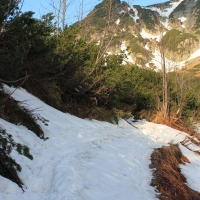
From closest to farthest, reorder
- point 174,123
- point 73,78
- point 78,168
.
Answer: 1. point 78,168
2. point 73,78
3. point 174,123

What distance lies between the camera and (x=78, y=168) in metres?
5.86

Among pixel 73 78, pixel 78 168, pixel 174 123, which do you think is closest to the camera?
pixel 78 168

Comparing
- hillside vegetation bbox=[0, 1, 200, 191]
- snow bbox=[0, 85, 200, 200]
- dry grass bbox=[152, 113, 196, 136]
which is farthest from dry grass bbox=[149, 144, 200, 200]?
dry grass bbox=[152, 113, 196, 136]

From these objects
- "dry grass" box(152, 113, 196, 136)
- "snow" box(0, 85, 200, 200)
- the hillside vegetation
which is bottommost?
"snow" box(0, 85, 200, 200)

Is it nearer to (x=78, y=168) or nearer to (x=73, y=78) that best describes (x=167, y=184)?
(x=78, y=168)

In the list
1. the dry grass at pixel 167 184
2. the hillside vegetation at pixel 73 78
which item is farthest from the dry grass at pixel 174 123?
the dry grass at pixel 167 184

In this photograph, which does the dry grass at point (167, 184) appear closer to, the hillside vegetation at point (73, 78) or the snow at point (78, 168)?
the snow at point (78, 168)

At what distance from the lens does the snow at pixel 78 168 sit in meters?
4.69

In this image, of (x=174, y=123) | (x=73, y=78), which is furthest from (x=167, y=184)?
(x=174, y=123)

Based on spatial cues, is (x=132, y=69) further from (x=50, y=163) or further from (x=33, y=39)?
(x=50, y=163)

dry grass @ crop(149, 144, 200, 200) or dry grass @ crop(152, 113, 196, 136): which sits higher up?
dry grass @ crop(152, 113, 196, 136)

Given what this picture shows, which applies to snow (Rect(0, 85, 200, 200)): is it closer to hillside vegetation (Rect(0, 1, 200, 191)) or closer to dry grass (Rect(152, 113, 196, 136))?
hillside vegetation (Rect(0, 1, 200, 191))

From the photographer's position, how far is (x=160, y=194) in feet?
18.6

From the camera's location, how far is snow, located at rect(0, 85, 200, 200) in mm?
4688
